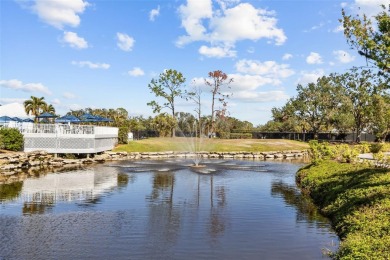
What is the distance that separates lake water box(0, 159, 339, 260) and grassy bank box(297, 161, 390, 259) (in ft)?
2.53

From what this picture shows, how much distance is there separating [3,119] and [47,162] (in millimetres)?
10864

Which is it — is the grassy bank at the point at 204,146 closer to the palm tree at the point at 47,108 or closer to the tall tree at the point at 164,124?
the tall tree at the point at 164,124

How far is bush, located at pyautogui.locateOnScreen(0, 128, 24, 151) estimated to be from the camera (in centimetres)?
3794

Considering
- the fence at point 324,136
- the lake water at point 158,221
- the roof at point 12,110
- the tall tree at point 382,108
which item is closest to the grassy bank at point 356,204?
the lake water at point 158,221

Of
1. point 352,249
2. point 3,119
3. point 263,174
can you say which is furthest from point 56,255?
point 3,119

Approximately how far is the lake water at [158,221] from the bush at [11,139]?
13184mm

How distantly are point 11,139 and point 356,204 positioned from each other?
35642 millimetres

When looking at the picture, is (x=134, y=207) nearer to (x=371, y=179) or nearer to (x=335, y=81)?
(x=371, y=179)

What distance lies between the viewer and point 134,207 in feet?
60.6

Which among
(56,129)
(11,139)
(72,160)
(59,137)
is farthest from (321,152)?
(11,139)

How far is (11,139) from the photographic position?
38562mm

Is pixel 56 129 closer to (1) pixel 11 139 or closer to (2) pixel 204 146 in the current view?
(1) pixel 11 139

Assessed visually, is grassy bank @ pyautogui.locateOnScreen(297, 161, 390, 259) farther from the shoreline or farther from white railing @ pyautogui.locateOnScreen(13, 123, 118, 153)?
white railing @ pyautogui.locateOnScreen(13, 123, 118, 153)

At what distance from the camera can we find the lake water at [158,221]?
1196 centimetres
